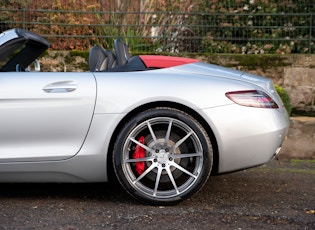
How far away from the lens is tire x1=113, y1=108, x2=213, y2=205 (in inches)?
207

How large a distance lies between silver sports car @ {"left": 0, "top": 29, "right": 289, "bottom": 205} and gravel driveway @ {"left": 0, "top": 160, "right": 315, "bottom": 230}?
8.1 inches

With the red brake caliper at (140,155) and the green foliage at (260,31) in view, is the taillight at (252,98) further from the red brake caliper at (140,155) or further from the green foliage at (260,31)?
the green foliage at (260,31)

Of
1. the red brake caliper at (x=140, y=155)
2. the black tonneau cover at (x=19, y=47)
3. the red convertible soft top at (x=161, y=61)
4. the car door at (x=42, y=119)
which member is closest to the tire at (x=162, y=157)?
the red brake caliper at (x=140, y=155)

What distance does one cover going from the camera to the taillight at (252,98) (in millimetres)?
Answer: 5336

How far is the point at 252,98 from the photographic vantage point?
17.6ft

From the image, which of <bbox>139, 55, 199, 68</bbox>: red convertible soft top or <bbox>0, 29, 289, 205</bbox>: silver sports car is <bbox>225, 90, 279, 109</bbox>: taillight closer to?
<bbox>0, 29, 289, 205</bbox>: silver sports car

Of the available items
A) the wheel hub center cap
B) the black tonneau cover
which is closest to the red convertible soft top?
the wheel hub center cap

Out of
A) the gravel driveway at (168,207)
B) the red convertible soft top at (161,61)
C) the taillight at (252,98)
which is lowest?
the gravel driveway at (168,207)

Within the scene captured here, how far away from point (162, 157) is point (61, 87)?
0.90m

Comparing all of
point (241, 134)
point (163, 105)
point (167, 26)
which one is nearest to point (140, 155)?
point (163, 105)

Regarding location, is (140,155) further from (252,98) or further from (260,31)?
(260,31)

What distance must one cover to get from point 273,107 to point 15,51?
2.11 meters


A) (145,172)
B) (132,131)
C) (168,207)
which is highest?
(132,131)

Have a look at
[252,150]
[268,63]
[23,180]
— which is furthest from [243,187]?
[268,63]
